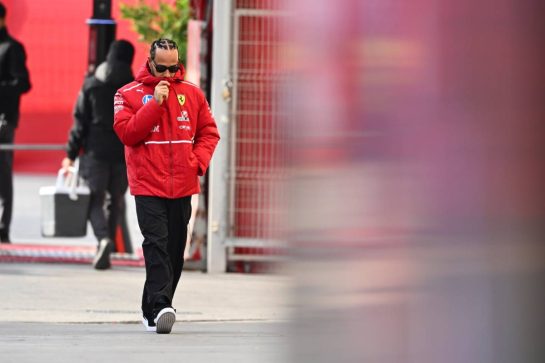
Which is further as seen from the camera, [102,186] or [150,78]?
[102,186]

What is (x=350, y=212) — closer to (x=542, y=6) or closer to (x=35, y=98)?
(x=542, y=6)

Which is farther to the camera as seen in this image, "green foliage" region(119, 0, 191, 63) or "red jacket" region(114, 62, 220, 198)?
"green foliage" region(119, 0, 191, 63)

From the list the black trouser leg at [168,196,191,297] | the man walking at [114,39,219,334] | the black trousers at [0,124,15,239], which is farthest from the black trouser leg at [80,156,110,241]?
the man walking at [114,39,219,334]

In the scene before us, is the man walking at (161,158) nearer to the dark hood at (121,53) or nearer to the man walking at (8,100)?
the dark hood at (121,53)

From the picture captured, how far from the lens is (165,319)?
7637 mm

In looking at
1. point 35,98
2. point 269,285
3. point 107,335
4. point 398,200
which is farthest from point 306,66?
point 35,98

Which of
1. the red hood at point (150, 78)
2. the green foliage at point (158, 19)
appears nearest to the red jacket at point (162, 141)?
the red hood at point (150, 78)

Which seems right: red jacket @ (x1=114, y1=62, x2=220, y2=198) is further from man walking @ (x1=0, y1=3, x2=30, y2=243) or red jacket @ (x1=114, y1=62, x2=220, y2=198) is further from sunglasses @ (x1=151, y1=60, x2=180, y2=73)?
man walking @ (x1=0, y1=3, x2=30, y2=243)

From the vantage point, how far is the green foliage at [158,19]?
706 inches

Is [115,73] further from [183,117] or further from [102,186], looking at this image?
[183,117]

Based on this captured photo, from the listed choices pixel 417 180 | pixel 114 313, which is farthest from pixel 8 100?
pixel 417 180

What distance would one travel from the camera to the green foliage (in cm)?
1792

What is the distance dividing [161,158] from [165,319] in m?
0.82

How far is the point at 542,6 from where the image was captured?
1517 mm
